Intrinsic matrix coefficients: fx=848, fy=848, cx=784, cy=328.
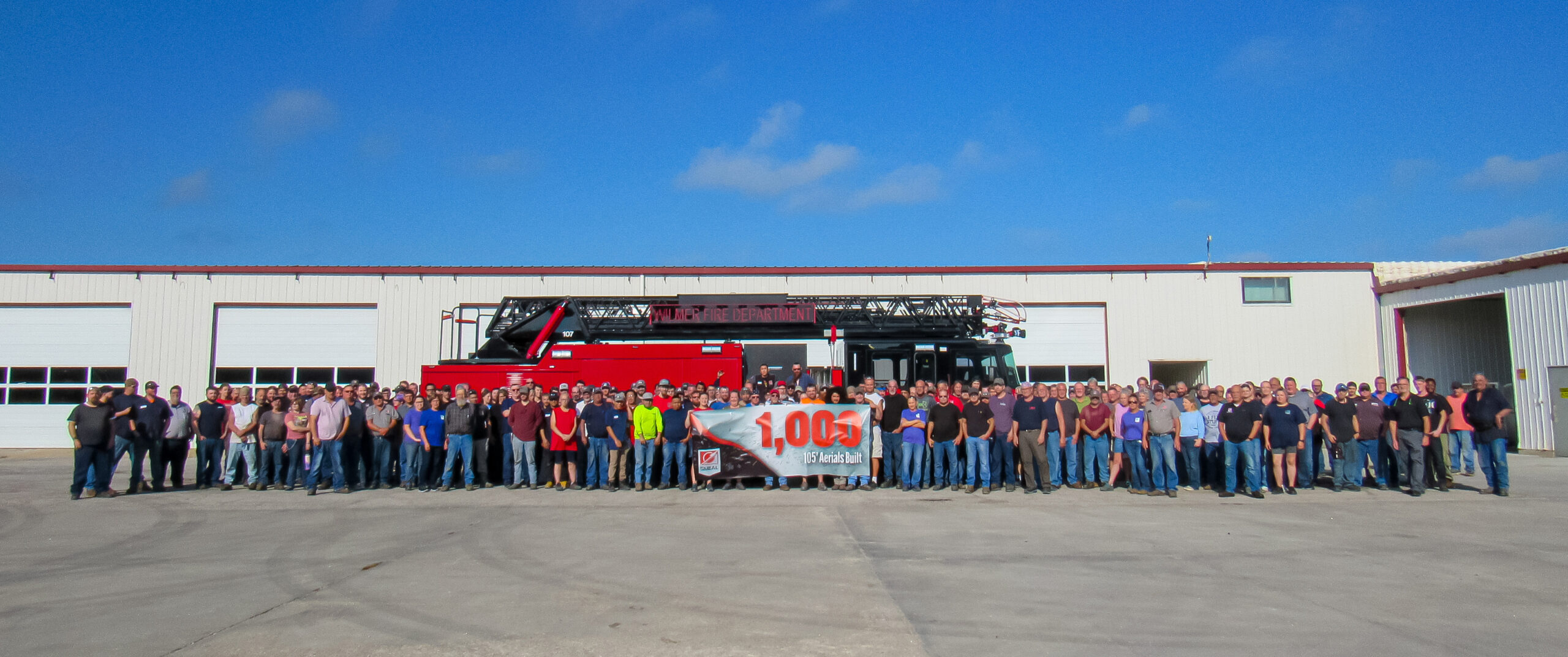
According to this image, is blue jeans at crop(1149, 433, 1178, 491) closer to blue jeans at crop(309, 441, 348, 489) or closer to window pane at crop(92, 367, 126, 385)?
blue jeans at crop(309, 441, 348, 489)

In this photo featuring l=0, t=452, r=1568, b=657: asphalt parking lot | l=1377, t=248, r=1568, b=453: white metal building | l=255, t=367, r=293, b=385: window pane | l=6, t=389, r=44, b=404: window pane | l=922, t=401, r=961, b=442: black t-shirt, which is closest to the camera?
l=0, t=452, r=1568, b=657: asphalt parking lot

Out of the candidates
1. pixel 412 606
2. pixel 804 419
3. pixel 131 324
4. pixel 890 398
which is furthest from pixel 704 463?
pixel 131 324

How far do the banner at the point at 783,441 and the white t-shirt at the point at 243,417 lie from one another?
23.8 ft

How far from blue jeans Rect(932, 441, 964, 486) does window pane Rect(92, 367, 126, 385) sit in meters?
23.7

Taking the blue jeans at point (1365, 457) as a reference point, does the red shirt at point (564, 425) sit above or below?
above

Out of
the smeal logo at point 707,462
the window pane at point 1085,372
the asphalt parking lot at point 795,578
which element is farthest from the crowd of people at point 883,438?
the window pane at point 1085,372

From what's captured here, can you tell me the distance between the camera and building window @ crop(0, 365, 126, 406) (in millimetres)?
23922

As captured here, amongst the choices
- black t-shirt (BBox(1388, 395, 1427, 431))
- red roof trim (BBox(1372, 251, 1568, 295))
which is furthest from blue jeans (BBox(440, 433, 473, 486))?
red roof trim (BBox(1372, 251, 1568, 295))

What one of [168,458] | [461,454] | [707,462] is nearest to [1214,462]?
[707,462]

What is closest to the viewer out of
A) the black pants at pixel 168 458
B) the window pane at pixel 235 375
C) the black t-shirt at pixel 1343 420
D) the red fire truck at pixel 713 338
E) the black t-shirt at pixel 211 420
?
the black t-shirt at pixel 1343 420

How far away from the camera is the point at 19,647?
514cm

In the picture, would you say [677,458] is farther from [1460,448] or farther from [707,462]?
[1460,448]

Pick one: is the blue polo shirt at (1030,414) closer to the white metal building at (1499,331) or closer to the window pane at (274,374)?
the white metal building at (1499,331)

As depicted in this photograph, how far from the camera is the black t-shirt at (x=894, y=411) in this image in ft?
43.1
